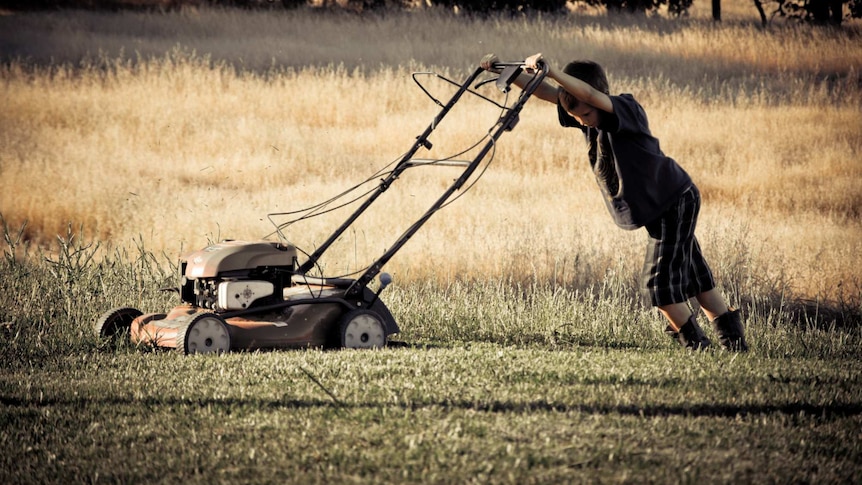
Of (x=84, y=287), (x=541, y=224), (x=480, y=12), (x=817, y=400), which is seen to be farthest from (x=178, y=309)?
(x=480, y=12)

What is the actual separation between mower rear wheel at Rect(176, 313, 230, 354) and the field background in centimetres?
11

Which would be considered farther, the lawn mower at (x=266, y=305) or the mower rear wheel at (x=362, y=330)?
the mower rear wheel at (x=362, y=330)

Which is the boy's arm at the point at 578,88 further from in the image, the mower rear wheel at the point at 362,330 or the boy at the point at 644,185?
the mower rear wheel at the point at 362,330

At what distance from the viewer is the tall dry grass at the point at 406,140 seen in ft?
30.0

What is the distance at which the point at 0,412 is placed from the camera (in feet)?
14.6

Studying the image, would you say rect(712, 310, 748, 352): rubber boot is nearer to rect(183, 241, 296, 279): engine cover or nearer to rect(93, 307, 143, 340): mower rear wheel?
rect(183, 241, 296, 279): engine cover

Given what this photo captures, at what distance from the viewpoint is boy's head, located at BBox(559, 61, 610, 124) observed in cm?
527

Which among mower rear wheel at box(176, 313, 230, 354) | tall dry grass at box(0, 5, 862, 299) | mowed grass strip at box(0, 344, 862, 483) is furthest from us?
tall dry grass at box(0, 5, 862, 299)

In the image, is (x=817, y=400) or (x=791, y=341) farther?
(x=791, y=341)

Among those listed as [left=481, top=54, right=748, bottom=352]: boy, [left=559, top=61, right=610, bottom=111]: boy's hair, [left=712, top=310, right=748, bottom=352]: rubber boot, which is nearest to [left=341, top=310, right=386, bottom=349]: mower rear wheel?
[left=481, top=54, right=748, bottom=352]: boy

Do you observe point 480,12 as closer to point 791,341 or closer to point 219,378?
point 791,341

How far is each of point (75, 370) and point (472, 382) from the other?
1946 mm

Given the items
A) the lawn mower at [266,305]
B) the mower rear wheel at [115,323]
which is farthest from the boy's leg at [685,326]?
the mower rear wheel at [115,323]

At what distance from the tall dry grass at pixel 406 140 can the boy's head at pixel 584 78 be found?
7.62 ft
